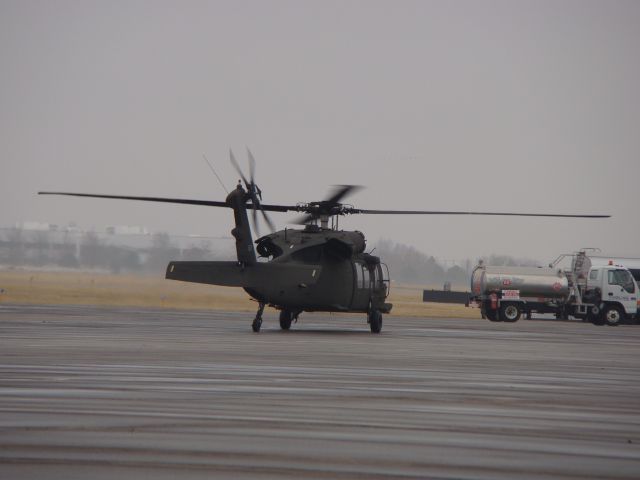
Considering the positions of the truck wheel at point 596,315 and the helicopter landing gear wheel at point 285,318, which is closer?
the helicopter landing gear wheel at point 285,318

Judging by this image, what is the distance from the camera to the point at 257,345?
1027 inches

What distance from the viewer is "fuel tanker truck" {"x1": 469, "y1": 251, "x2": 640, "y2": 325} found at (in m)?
54.1

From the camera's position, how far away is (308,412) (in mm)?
12852

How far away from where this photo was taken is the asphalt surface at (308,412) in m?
9.21

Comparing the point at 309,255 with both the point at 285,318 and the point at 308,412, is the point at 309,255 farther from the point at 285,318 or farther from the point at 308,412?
the point at 308,412

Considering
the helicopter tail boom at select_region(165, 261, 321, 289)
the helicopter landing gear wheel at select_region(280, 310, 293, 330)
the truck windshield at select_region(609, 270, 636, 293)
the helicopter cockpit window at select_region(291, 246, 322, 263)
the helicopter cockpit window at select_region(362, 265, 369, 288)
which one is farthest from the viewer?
the truck windshield at select_region(609, 270, 636, 293)

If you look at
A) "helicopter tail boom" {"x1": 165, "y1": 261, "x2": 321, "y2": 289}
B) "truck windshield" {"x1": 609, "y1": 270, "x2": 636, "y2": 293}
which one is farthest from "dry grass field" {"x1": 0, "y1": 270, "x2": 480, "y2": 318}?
"helicopter tail boom" {"x1": 165, "y1": 261, "x2": 321, "y2": 289}

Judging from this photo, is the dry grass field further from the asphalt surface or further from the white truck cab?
the asphalt surface

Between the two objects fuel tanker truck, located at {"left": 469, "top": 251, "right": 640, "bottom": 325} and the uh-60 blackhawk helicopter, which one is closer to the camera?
the uh-60 blackhawk helicopter

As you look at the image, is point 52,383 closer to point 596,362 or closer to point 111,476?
point 111,476

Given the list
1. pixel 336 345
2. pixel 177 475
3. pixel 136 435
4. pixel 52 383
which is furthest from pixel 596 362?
pixel 177 475

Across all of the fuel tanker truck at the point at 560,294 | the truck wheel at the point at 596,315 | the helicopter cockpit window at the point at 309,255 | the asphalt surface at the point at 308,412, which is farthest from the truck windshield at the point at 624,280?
the asphalt surface at the point at 308,412

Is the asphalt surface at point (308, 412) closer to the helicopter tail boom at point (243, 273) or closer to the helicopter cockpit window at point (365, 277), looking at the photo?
the helicopter tail boom at point (243, 273)

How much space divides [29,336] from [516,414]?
17094mm
